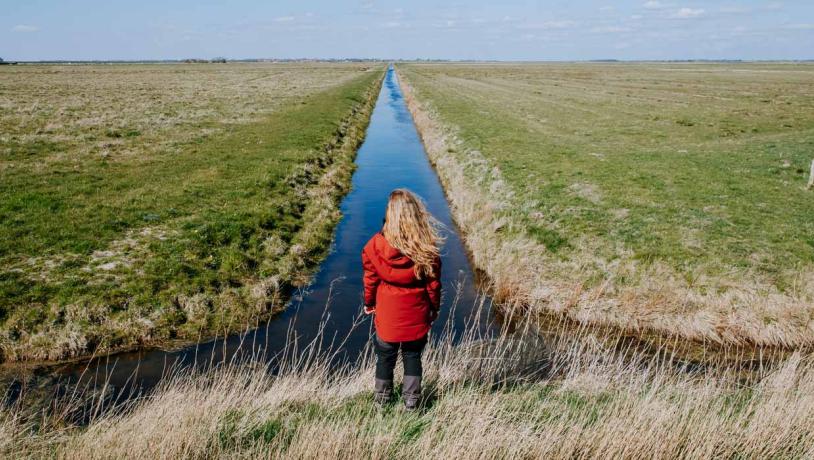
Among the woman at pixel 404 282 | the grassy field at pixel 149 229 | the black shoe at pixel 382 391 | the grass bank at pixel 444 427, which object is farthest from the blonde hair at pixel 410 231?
the grassy field at pixel 149 229

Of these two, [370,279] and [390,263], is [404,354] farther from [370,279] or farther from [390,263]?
[390,263]

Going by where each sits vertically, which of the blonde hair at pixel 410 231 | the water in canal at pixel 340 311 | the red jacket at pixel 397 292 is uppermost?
the blonde hair at pixel 410 231

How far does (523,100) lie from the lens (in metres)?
53.6

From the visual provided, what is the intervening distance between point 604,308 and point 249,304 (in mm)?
7773

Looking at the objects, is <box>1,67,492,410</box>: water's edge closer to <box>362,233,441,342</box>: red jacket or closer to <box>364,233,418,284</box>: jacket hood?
<box>362,233,441,342</box>: red jacket

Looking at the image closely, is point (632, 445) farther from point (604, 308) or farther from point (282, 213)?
point (282, 213)

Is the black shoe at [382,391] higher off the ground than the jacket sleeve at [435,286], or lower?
lower

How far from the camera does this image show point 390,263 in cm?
495

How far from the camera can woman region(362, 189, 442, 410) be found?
480cm

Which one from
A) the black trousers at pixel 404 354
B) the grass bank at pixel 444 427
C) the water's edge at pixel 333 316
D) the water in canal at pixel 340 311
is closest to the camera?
the grass bank at pixel 444 427

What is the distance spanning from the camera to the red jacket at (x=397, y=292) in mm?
4949

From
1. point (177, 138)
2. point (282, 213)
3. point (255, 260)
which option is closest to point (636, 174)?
point (282, 213)

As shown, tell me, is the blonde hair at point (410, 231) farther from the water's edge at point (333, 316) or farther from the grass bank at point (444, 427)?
the water's edge at point (333, 316)

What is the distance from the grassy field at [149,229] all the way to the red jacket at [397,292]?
5.72 metres
